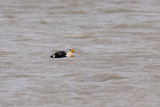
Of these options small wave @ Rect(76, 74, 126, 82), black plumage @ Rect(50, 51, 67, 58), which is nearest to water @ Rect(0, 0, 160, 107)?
small wave @ Rect(76, 74, 126, 82)

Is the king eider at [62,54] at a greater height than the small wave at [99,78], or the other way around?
the king eider at [62,54]

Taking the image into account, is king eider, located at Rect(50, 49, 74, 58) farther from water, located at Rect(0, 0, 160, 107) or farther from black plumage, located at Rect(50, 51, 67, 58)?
water, located at Rect(0, 0, 160, 107)

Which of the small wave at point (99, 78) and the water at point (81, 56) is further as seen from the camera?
the small wave at point (99, 78)

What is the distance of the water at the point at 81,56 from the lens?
9.42 metres

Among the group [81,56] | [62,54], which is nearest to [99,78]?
[62,54]

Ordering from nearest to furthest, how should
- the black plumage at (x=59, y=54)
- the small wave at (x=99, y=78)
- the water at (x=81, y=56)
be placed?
the water at (x=81, y=56) < the small wave at (x=99, y=78) < the black plumage at (x=59, y=54)

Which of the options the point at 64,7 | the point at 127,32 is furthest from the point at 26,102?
the point at 64,7

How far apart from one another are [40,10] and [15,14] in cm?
125

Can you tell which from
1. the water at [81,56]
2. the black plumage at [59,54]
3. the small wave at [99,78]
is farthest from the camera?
the black plumage at [59,54]

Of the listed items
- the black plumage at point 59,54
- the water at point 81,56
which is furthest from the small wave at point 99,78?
the black plumage at point 59,54

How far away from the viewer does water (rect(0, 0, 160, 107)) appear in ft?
30.9

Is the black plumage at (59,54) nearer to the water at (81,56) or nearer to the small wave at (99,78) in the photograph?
the water at (81,56)

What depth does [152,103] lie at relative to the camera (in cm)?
900

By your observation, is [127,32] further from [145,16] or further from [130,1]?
[130,1]
